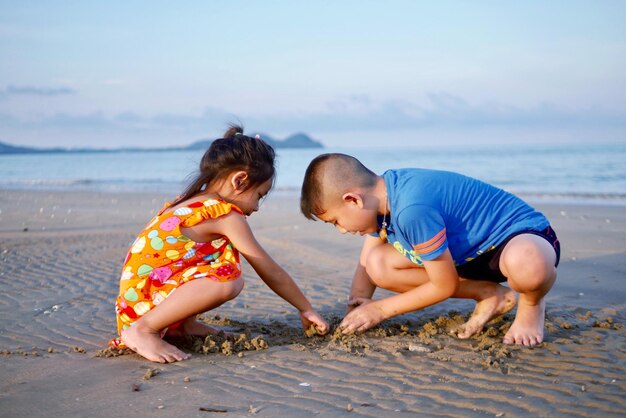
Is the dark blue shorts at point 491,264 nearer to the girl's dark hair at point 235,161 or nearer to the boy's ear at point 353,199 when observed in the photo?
the boy's ear at point 353,199

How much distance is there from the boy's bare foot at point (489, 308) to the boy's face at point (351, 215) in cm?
82

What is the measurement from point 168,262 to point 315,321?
89cm

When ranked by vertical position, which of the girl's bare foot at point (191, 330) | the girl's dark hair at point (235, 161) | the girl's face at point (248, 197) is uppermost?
the girl's dark hair at point (235, 161)

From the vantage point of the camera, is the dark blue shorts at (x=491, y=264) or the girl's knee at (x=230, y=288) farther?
the dark blue shorts at (x=491, y=264)

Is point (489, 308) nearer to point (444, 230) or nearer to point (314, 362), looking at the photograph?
point (444, 230)

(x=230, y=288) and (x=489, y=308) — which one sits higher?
(x=230, y=288)

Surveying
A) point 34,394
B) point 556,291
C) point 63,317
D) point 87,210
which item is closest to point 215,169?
point 34,394

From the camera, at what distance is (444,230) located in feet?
9.96

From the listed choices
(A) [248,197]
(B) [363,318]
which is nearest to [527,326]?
(B) [363,318]

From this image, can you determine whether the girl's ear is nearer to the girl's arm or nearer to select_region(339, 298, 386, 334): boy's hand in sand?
the girl's arm

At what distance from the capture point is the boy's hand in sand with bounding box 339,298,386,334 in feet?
11.5

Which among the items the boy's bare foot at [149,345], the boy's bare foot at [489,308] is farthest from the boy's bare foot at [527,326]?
the boy's bare foot at [149,345]

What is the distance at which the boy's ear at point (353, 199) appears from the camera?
3203 millimetres

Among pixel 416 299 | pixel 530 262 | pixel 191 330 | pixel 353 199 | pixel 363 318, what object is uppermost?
pixel 353 199
